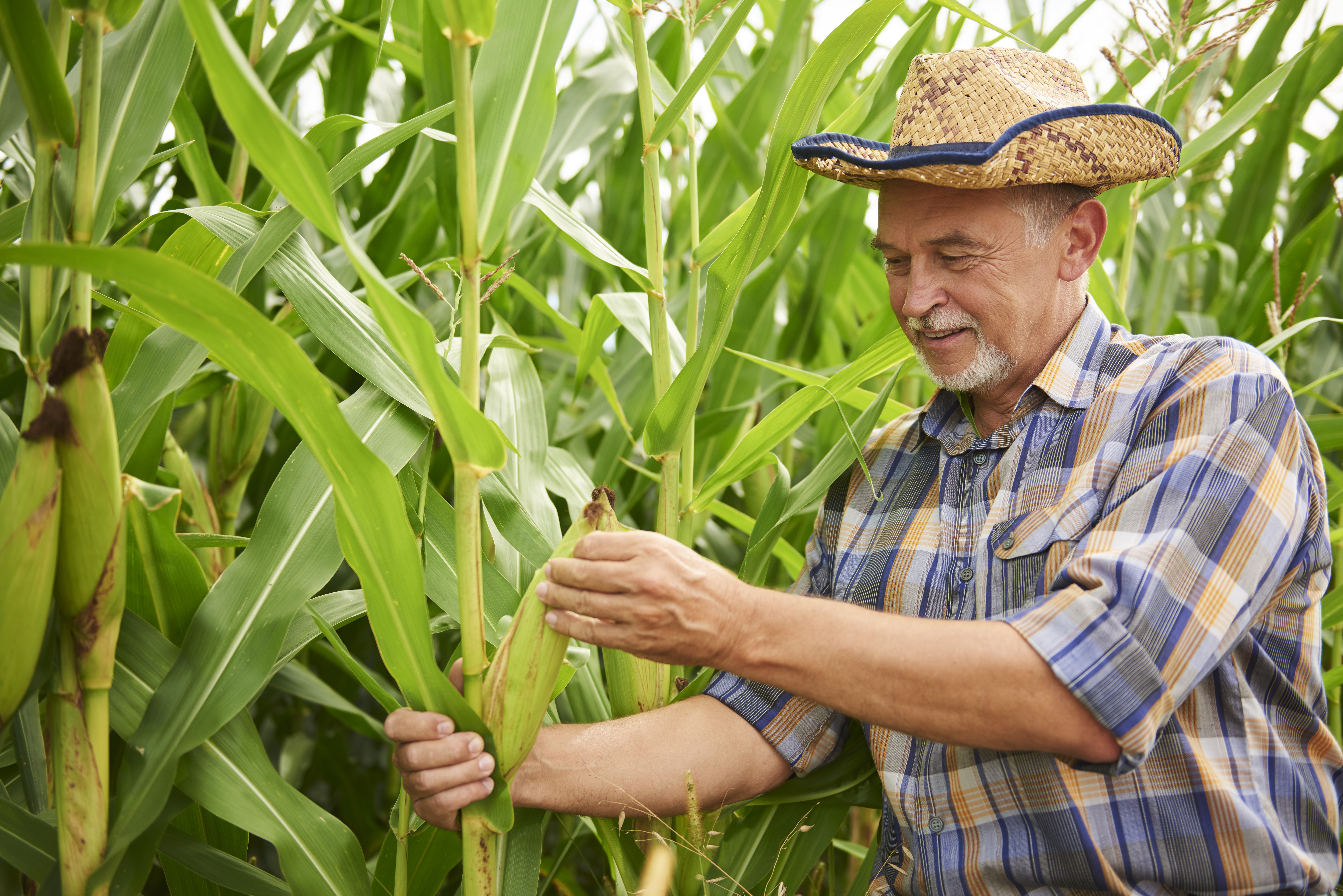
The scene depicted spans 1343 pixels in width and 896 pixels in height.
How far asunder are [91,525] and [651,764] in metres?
0.61

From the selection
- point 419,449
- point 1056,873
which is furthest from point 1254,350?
point 419,449

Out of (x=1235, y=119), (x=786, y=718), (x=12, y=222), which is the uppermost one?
(x=1235, y=119)

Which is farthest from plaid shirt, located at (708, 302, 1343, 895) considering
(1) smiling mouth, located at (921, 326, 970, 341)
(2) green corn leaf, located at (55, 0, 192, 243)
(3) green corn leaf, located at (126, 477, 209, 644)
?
(2) green corn leaf, located at (55, 0, 192, 243)

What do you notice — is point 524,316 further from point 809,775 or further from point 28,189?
point 809,775

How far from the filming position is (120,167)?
77 centimetres

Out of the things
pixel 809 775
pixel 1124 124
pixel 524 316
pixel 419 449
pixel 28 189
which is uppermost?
pixel 1124 124

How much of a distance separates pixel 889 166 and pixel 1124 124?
0.95ft

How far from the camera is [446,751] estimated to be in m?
0.81

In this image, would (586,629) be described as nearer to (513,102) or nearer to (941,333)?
(513,102)

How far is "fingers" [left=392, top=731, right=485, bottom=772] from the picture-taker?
2.65 ft

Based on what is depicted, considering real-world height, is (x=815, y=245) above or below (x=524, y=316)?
above

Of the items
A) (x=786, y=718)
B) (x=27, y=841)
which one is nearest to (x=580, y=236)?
(x=786, y=718)

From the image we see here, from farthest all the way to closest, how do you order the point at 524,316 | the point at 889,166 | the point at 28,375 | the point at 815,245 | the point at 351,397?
1. the point at 524,316
2. the point at 815,245
3. the point at 889,166
4. the point at 351,397
5. the point at 28,375

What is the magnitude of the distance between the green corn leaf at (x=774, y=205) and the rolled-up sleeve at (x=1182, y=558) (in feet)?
1.27
